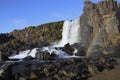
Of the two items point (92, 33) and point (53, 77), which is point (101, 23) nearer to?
point (92, 33)

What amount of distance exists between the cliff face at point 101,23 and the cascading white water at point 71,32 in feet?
12.0

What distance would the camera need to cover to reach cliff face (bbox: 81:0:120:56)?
243 ft

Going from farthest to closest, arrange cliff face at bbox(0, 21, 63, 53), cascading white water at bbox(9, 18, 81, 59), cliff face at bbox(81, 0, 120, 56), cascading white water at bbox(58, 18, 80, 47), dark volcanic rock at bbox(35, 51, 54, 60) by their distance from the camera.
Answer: cliff face at bbox(0, 21, 63, 53), cascading white water at bbox(58, 18, 80, 47), cascading white water at bbox(9, 18, 81, 59), cliff face at bbox(81, 0, 120, 56), dark volcanic rock at bbox(35, 51, 54, 60)

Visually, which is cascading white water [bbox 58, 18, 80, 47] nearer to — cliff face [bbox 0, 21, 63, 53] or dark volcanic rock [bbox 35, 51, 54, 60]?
cliff face [bbox 0, 21, 63, 53]

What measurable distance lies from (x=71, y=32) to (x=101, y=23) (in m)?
15.3

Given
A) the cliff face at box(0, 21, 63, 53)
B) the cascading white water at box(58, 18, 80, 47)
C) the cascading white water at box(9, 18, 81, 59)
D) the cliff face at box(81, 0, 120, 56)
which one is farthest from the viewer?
the cliff face at box(0, 21, 63, 53)

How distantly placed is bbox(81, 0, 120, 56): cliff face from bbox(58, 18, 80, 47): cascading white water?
3665mm

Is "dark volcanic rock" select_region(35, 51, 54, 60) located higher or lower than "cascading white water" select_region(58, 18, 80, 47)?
lower

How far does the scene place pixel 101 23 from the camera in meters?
80.1

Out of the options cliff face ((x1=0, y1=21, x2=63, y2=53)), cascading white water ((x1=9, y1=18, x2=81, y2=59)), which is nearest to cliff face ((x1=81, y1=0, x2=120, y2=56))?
cascading white water ((x1=9, y1=18, x2=81, y2=59))

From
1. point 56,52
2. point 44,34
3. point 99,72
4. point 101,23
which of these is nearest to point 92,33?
point 101,23

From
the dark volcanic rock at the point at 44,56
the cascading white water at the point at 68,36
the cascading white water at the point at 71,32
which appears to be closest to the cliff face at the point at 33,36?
the cascading white water at the point at 71,32

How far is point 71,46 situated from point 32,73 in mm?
39491

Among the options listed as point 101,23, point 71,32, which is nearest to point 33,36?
point 71,32
